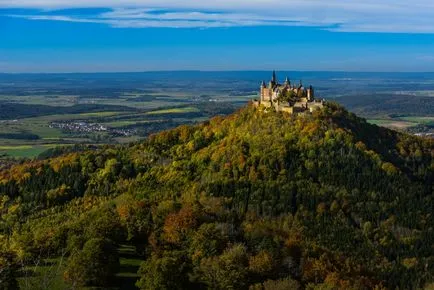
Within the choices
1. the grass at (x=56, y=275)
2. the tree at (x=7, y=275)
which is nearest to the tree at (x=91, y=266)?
the grass at (x=56, y=275)

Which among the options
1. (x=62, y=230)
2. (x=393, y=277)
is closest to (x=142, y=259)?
(x=62, y=230)

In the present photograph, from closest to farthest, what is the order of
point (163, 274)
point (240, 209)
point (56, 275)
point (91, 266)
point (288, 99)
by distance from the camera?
1. point (163, 274)
2. point (91, 266)
3. point (56, 275)
4. point (240, 209)
5. point (288, 99)

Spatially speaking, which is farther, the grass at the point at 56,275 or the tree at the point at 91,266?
the tree at the point at 91,266

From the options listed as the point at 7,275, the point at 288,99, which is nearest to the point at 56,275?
the point at 7,275

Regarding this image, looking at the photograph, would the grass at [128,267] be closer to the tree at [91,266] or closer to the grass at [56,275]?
the grass at [56,275]

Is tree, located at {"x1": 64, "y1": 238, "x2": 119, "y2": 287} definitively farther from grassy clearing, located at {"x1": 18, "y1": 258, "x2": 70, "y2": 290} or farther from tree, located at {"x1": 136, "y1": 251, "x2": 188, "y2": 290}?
tree, located at {"x1": 136, "y1": 251, "x2": 188, "y2": 290}

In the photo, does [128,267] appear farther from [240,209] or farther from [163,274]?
[240,209]

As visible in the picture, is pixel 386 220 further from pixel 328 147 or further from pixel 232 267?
pixel 232 267
